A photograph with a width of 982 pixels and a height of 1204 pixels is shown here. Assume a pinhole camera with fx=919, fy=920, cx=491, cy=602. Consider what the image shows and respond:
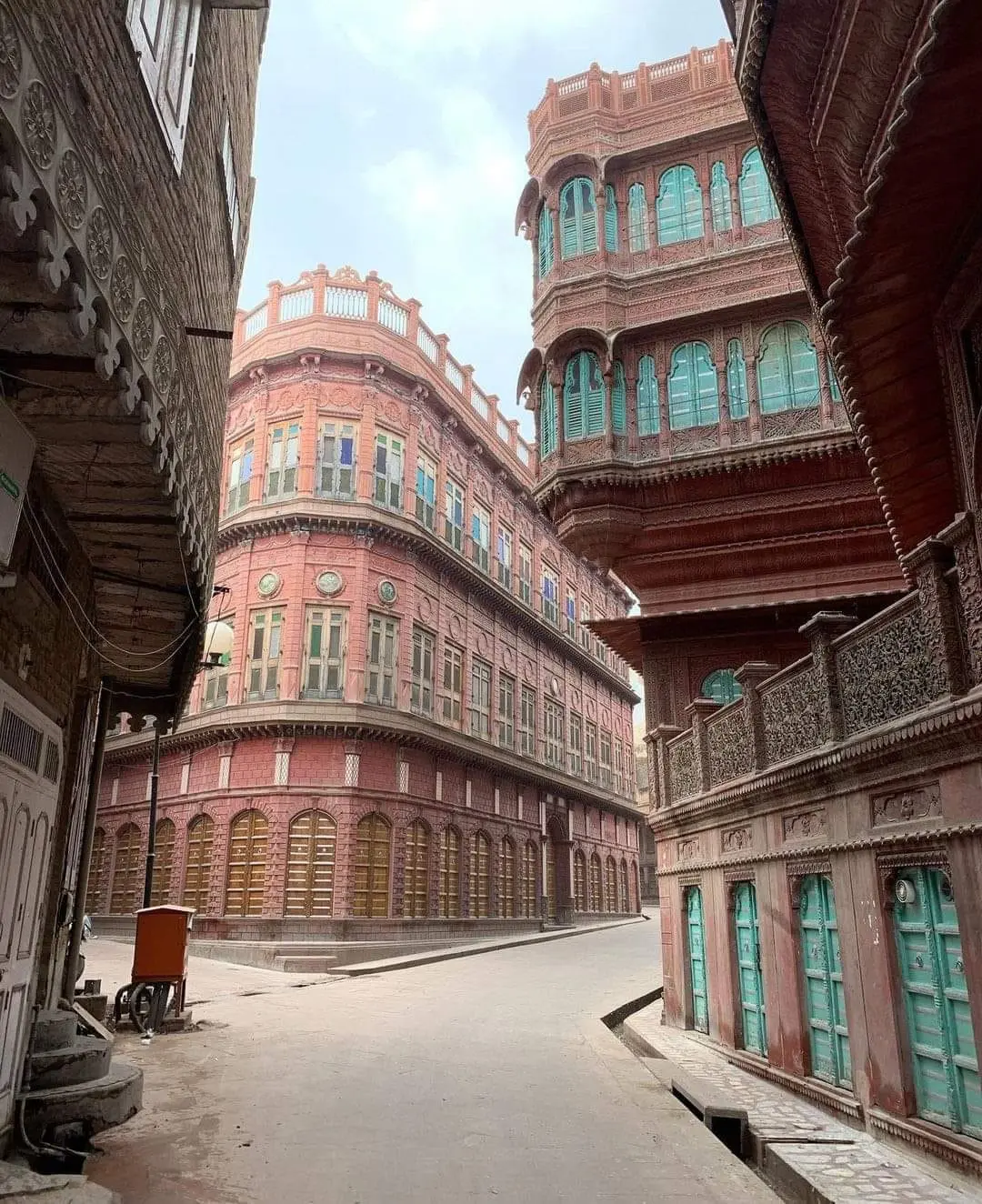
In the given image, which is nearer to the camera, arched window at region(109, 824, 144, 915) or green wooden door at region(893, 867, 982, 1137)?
green wooden door at region(893, 867, 982, 1137)

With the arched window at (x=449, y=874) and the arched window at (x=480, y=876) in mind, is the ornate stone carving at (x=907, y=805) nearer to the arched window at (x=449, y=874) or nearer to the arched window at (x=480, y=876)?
the arched window at (x=449, y=874)

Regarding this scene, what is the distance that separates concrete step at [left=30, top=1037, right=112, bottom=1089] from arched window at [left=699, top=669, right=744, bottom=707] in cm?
1208

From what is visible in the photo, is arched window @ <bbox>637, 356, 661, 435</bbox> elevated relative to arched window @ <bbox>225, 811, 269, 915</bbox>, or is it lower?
elevated

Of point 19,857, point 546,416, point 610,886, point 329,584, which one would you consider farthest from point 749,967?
point 610,886

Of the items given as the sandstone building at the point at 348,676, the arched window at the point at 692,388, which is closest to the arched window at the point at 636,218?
the arched window at the point at 692,388

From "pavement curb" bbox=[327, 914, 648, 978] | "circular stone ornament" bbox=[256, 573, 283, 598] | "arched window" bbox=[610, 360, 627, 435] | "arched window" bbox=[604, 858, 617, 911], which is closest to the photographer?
"arched window" bbox=[610, 360, 627, 435]

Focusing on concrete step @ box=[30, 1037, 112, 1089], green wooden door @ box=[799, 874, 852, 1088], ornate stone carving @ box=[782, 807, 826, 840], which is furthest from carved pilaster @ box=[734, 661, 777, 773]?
concrete step @ box=[30, 1037, 112, 1089]

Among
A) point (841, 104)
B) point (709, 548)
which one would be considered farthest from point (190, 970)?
point (841, 104)

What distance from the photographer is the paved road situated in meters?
5.61

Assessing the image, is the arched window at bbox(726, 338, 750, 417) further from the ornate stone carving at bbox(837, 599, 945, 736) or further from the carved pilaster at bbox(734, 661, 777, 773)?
the ornate stone carving at bbox(837, 599, 945, 736)

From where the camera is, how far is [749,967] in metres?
10.5

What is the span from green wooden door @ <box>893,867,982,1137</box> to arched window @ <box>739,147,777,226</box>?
13.9m

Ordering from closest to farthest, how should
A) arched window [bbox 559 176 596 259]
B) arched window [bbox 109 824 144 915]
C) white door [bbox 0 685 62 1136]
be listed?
white door [bbox 0 685 62 1136] → arched window [bbox 559 176 596 259] → arched window [bbox 109 824 144 915]

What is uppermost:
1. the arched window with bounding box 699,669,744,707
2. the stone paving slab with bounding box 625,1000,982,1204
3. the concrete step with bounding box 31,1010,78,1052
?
the arched window with bounding box 699,669,744,707
